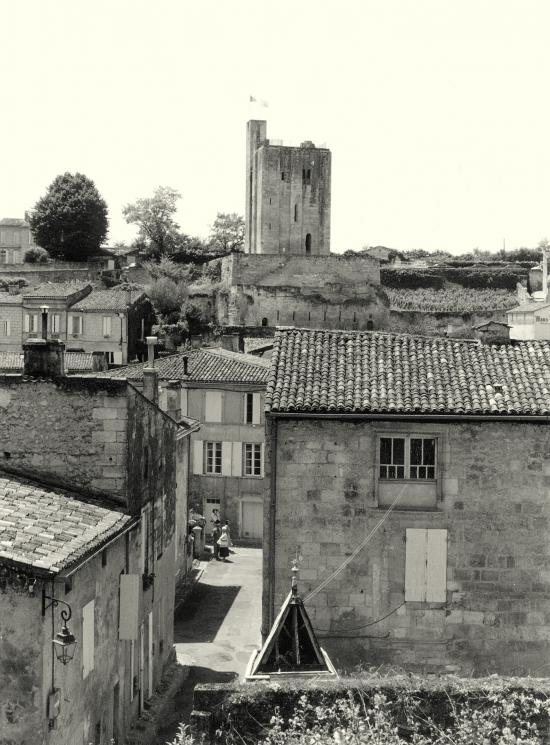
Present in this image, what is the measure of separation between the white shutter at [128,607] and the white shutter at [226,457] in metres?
23.8

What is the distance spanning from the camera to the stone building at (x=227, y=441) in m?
41.1

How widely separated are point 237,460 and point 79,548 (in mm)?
27726

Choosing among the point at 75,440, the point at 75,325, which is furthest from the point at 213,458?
the point at 75,325

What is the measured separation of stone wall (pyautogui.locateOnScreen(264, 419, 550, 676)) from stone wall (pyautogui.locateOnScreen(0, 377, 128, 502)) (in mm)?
2589

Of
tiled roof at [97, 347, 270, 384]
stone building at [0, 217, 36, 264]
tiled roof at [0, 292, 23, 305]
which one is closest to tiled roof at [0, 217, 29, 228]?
stone building at [0, 217, 36, 264]

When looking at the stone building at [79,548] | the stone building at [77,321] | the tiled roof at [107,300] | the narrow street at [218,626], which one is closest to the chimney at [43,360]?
the stone building at [79,548]

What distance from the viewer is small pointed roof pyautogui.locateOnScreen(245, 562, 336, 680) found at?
13.5 metres

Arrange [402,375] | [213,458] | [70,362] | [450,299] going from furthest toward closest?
Answer: 1. [450,299]
2. [70,362]
3. [213,458]
4. [402,375]

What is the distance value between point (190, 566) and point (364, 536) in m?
16.9

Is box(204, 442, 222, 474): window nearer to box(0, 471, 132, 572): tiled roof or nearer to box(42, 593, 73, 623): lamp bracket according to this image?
box(0, 471, 132, 572): tiled roof

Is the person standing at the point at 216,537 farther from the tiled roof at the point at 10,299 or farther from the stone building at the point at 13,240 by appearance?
the stone building at the point at 13,240

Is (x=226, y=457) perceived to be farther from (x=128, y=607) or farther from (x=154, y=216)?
(x=154, y=216)

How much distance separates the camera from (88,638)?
1512 cm

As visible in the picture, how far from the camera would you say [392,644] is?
17141 millimetres
